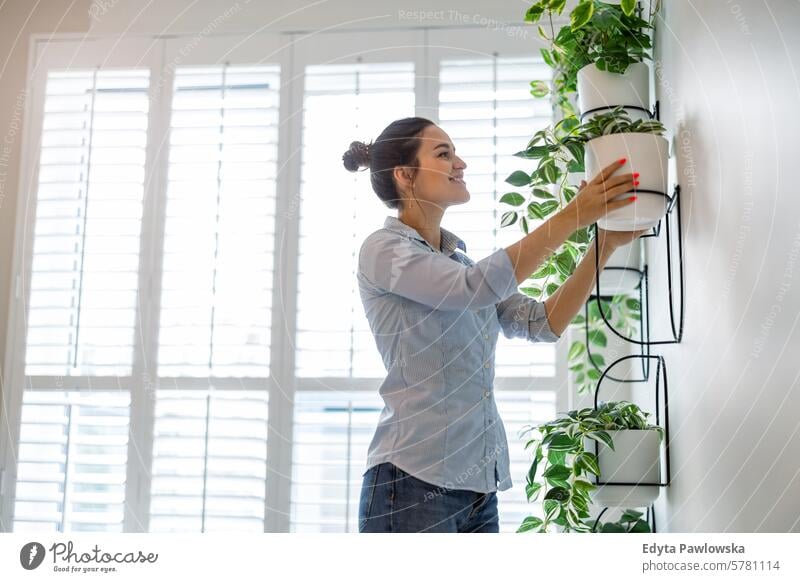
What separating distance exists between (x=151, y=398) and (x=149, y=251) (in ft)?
1.12

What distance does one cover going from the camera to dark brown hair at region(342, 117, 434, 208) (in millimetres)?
1230

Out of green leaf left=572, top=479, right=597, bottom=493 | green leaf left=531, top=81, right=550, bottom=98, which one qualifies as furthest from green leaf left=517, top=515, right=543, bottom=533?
green leaf left=531, top=81, right=550, bottom=98

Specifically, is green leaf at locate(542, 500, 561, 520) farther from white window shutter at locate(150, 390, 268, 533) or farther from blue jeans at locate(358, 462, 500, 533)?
white window shutter at locate(150, 390, 268, 533)

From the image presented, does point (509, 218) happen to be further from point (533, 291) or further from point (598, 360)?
point (598, 360)

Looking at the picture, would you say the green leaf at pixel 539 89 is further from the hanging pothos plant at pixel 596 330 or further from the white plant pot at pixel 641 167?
the white plant pot at pixel 641 167

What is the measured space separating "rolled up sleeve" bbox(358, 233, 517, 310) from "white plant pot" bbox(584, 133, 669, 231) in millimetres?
186

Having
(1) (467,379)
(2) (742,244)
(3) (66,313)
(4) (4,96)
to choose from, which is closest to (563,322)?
(1) (467,379)

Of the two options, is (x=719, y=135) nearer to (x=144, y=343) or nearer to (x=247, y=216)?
(x=247, y=216)

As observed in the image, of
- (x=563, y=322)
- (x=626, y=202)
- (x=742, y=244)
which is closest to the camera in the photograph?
(x=742, y=244)

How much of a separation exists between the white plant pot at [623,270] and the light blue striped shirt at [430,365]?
1.21ft

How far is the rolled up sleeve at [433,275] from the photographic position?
3.45 feet

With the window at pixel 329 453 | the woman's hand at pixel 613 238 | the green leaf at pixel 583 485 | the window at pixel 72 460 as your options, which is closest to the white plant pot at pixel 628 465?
the green leaf at pixel 583 485

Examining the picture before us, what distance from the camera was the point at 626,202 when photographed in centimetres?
109

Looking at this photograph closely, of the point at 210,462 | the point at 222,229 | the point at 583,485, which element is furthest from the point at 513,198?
the point at 210,462
